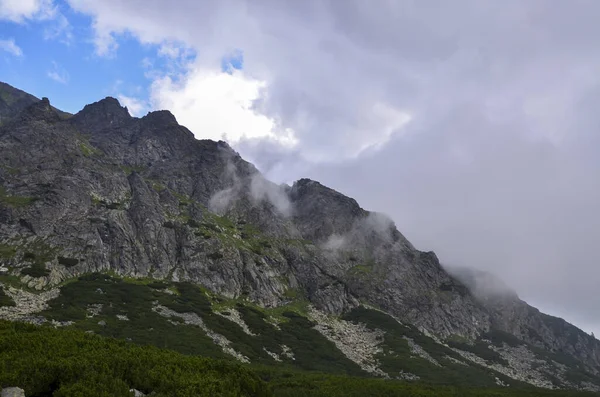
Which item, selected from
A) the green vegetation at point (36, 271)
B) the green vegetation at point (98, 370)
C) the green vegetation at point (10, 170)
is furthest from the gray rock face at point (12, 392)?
the green vegetation at point (10, 170)

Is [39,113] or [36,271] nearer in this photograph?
[36,271]

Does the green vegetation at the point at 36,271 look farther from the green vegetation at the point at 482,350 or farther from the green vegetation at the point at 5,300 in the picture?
the green vegetation at the point at 482,350

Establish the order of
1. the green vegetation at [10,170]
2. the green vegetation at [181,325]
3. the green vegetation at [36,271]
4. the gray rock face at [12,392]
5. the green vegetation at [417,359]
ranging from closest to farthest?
1. the gray rock face at [12,392]
2. the green vegetation at [181,325]
3. the green vegetation at [36,271]
4. the green vegetation at [417,359]
5. the green vegetation at [10,170]

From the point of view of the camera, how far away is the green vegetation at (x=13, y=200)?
113 meters

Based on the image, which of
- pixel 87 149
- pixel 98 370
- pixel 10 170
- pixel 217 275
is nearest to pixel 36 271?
pixel 217 275

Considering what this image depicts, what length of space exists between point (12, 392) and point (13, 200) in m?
118

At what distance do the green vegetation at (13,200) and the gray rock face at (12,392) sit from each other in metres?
113

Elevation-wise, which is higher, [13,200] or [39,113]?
[39,113]

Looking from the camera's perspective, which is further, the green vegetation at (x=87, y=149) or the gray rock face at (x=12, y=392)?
the green vegetation at (x=87, y=149)

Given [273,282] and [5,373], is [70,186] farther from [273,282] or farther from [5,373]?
[5,373]

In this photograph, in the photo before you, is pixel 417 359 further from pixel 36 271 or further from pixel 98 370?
pixel 98 370

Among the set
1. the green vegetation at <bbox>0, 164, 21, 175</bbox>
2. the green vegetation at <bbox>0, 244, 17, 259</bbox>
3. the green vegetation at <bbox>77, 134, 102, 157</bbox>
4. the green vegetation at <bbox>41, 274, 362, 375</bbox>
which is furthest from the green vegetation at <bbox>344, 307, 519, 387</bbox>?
the green vegetation at <bbox>0, 164, 21, 175</bbox>

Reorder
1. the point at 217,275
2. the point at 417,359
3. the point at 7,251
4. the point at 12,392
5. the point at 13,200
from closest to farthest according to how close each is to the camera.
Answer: the point at 12,392 < the point at 7,251 < the point at 417,359 < the point at 13,200 < the point at 217,275

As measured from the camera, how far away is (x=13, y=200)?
382 feet
